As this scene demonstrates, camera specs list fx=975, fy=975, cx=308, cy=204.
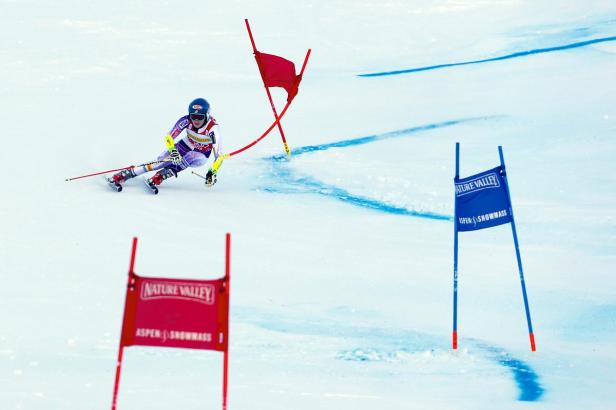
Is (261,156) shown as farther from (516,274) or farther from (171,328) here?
(171,328)

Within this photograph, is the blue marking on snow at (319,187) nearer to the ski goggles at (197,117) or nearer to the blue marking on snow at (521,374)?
the ski goggles at (197,117)

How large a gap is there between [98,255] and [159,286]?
11.5 feet

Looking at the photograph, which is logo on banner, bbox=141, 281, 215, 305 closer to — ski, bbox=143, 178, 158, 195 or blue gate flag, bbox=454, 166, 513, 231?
blue gate flag, bbox=454, 166, 513, 231

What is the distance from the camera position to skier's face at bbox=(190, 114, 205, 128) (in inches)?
365

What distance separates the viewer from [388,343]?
260 inches

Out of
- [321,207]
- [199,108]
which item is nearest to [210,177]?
[199,108]

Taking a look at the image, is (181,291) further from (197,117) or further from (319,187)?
(319,187)

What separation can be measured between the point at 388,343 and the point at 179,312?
2.40 meters

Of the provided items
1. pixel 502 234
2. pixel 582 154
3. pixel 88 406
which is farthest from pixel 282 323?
pixel 582 154

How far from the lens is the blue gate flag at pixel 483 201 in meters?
6.25

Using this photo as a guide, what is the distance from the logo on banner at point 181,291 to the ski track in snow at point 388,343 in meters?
2.01

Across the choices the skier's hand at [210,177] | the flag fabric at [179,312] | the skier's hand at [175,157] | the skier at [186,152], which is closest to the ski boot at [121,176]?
the skier at [186,152]

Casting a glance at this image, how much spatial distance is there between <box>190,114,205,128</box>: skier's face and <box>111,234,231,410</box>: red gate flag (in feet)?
15.9

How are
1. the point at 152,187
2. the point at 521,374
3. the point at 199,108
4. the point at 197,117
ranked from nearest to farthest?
the point at 521,374 < the point at 199,108 < the point at 197,117 < the point at 152,187
